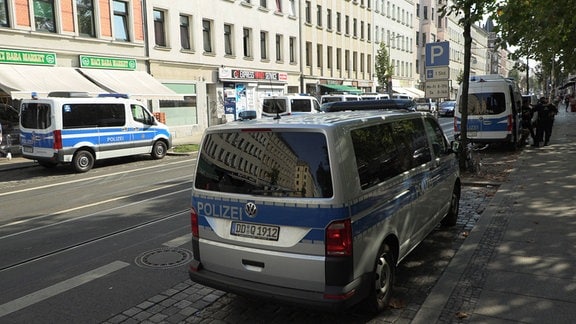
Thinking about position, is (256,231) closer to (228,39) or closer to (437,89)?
(437,89)

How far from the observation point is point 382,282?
4172mm

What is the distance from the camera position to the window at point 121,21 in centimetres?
2273

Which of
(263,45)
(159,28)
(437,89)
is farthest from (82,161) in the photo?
(263,45)

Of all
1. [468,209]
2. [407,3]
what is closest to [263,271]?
[468,209]

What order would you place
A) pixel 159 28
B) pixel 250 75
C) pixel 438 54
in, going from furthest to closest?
pixel 250 75 < pixel 159 28 < pixel 438 54

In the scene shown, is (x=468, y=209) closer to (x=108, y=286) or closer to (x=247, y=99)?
(x=108, y=286)

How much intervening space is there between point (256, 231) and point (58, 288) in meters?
2.53

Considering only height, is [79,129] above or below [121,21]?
below

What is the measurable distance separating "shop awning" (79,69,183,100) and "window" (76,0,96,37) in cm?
187

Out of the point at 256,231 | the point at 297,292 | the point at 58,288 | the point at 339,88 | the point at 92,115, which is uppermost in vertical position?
the point at 339,88

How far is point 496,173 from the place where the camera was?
11.3 metres

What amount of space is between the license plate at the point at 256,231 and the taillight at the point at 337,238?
0.44m

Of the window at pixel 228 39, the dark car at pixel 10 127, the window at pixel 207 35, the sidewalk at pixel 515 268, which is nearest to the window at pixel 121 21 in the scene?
the window at pixel 207 35

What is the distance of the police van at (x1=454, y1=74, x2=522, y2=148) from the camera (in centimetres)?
1517
